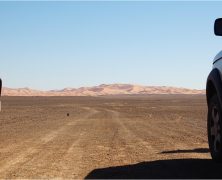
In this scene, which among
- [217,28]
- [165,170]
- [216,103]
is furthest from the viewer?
[165,170]

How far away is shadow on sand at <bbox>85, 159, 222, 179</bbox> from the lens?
652cm

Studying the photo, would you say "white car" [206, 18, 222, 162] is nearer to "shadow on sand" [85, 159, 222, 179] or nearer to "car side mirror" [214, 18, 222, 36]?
"car side mirror" [214, 18, 222, 36]

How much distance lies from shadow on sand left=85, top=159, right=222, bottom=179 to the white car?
0.95 ft

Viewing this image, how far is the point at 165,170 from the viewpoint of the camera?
7066 millimetres

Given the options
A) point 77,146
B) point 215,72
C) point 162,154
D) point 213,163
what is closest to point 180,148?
point 162,154

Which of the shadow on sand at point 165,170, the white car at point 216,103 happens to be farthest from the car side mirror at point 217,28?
the shadow on sand at point 165,170

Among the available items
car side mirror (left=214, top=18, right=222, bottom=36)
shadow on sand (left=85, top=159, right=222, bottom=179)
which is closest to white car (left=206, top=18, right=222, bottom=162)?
car side mirror (left=214, top=18, right=222, bottom=36)

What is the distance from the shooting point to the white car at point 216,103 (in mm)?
6461

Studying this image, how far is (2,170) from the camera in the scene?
7.45 meters

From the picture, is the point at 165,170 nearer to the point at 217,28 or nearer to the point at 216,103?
the point at 216,103

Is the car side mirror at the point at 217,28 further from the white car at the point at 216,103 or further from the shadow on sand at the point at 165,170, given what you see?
the shadow on sand at the point at 165,170

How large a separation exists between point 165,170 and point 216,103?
1180 mm

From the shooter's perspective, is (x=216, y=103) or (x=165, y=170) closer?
(x=216, y=103)

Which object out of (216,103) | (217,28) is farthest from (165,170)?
(217,28)
